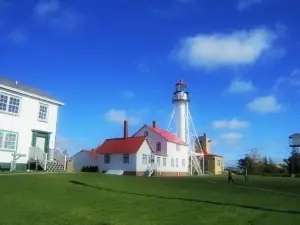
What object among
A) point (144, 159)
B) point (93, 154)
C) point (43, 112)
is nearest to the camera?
point (43, 112)

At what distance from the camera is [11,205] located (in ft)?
44.9

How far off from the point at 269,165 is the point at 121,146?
5432cm

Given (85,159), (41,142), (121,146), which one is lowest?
(85,159)

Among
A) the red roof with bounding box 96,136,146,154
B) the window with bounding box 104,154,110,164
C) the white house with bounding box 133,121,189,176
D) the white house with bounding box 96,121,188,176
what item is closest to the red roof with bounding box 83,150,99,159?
the white house with bounding box 96,121,188,176

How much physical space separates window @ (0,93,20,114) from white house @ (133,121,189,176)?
31977 millimetres

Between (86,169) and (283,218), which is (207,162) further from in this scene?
(283,218)

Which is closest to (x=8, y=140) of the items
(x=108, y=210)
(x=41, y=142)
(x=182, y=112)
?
(x=41, y=142)

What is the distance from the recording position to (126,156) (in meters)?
54.8

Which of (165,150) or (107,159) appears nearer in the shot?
(107,159)

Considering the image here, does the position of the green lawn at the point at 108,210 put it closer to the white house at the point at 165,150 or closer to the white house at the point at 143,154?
the white house at the point at 143,154

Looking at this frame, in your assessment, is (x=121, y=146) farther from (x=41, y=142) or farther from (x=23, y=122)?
(x=23, y=122)

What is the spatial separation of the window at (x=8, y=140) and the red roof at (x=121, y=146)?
81.1 ft

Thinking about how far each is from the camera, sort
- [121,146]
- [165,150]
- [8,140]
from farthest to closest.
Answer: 1. [165,150]
2. [121,146]
3. [8,140]

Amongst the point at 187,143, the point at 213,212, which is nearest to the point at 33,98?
the point at 213,212
